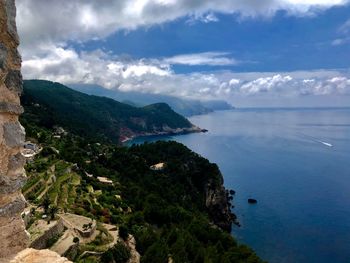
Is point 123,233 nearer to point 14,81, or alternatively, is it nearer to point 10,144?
point 10,144

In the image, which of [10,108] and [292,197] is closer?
[10,108]

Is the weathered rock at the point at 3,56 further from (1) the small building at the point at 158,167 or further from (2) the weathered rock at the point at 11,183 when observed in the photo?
(1) the small building at the point at 158,167

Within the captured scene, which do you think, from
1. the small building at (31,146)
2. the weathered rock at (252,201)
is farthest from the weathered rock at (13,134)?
the weathered rock at (252,201)

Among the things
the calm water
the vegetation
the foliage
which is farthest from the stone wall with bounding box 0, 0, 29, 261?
the calm water

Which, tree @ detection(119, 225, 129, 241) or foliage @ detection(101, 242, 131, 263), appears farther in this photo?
tree @ detection(119, 225, 129, 241)

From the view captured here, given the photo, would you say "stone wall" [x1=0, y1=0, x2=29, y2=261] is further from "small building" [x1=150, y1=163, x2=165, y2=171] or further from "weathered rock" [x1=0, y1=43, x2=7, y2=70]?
"small building" [x1=150, y1=163, x2=165, y2=171]

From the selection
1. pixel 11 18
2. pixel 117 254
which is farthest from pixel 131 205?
pixel 11 18

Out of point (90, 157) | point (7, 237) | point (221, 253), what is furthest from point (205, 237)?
point (7, 237)
